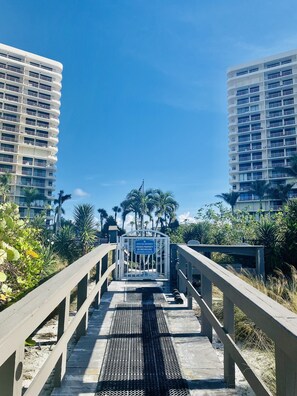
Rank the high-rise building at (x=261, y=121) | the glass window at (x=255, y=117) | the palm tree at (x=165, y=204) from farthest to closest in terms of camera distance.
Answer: the glass window at (x=255, y=117)
the high-rise building at (x=261, y=121)
the palm tree at (x=165, y=204)

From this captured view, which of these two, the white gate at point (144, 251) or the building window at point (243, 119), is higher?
the building window at point (243, 119)

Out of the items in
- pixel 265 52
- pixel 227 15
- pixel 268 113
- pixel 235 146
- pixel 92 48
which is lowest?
pixel 227 15

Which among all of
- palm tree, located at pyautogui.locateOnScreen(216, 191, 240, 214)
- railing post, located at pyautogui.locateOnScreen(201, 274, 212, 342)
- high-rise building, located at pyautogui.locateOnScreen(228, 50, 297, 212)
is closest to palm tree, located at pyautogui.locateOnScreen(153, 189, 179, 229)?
palm tree, located at pyautogui.locateOnScreen(216, 191, 240, 214)

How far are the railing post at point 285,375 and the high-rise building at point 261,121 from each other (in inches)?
2542

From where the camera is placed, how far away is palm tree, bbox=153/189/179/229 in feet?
167

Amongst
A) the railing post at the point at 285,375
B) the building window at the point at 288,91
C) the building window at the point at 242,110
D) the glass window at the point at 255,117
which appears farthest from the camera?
the building window at the point at 242,110

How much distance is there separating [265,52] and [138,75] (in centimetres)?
5841

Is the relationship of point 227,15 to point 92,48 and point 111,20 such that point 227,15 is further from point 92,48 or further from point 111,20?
point 92,48

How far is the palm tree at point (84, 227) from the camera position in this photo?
1429 cm

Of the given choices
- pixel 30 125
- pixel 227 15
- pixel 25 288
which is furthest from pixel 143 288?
pixel 30 125

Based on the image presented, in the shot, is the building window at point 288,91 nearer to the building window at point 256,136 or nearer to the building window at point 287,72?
the building window at point 287,72

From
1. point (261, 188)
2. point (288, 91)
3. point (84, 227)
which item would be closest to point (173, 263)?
point (84, 227)

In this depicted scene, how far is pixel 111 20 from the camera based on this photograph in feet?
50.9

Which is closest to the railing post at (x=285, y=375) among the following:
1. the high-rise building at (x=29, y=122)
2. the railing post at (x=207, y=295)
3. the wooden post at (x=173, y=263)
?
the railing post at (x=207, y=295)
